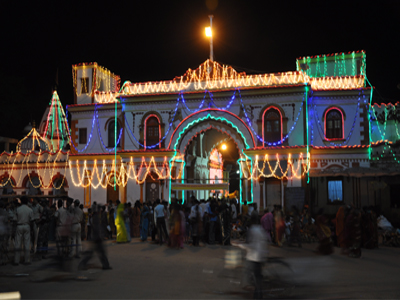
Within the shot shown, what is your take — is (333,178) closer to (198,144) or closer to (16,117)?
(198,144)

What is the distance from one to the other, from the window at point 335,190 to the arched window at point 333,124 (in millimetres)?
2781

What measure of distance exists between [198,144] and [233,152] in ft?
33.0

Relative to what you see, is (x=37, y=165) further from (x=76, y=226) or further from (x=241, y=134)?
(x=76, y=226)

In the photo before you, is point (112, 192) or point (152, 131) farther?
point (112, 192)

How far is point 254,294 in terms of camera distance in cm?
768

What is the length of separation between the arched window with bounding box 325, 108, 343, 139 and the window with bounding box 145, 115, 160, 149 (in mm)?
9937

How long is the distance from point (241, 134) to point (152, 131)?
18.3 feet

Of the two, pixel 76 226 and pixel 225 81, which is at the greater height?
pixel 225 81

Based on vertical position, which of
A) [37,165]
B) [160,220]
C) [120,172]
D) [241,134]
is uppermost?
[241,134]

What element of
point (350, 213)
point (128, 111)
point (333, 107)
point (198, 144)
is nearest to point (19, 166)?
point (128, 111)

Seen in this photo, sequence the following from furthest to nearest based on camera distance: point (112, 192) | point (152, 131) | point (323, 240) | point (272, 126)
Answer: point (112, 192) → point (152, 131) → point (272, 126) → point (323, 240)

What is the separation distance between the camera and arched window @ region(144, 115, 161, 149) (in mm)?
26859

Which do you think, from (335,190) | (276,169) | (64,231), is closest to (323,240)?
(64,231)

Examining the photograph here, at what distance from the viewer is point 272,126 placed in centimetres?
2502
